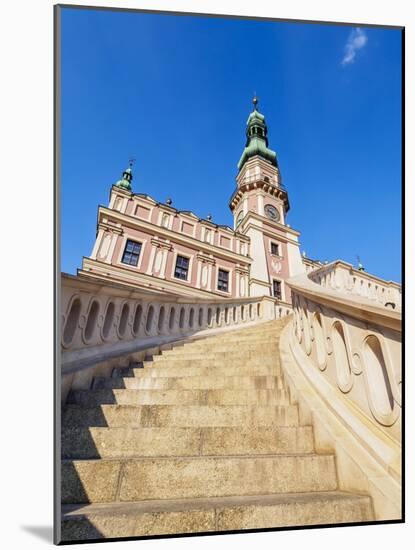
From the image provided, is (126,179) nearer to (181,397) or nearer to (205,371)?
(205,371)

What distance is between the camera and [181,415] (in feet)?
6.49

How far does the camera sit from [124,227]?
10.2m

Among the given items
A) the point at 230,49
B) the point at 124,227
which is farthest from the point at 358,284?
the point at 124,227

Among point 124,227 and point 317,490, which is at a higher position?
point 124,227

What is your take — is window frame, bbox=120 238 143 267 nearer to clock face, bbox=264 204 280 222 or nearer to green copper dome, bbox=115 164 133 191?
green copper dome, bbox=115 164 133 191

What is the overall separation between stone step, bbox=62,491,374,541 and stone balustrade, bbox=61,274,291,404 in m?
0.95

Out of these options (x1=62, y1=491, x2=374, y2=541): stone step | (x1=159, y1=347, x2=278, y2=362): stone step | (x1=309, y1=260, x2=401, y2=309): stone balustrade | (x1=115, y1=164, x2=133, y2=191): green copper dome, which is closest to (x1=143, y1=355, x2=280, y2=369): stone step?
(x1=159, y1=347, x2=278, y2=362): stone step

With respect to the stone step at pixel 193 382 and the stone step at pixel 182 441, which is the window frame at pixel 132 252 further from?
the stone step at pixel 182 441

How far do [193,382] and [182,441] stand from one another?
27.0 inches

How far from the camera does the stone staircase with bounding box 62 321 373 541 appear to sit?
1.41 metres

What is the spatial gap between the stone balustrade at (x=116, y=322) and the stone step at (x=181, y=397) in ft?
0.56

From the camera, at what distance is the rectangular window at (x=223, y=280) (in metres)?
11.9

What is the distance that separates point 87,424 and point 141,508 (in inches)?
26.2
